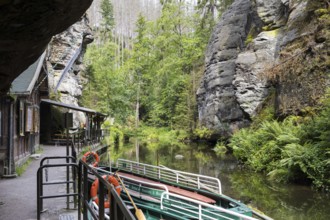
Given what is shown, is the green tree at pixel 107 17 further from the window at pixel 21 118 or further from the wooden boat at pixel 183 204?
the wooden boat at pixel 183 204

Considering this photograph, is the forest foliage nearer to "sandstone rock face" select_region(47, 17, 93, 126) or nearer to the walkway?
"sandstone rock face" select_region(47, 17, 93, 126)

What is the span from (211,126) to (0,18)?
89.8 feet

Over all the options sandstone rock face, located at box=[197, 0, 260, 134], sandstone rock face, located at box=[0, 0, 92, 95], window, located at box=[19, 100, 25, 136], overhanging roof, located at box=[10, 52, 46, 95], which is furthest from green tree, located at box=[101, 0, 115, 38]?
sandstone rock face, located at box=[0, 0, 92, 95]

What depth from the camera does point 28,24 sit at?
404 centimetres

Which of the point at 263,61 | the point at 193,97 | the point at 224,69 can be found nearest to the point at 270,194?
the point at 263,61

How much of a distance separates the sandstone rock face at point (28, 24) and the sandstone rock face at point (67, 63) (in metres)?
23.8

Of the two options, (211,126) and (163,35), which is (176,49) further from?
(211,126)

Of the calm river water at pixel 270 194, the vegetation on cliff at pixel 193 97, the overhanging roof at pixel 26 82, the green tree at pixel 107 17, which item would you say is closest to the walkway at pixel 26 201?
the overhanging roof at pixel 26 82

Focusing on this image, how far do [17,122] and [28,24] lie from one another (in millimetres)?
11344

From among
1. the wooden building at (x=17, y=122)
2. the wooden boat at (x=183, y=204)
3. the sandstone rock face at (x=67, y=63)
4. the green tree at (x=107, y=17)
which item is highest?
the green tree at (x=107, y=17)

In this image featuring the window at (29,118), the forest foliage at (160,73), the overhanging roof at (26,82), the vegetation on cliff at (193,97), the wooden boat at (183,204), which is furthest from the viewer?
the forest foliage at (160,73)

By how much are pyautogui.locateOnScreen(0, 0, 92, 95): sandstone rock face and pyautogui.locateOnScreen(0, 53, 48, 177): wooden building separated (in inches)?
267

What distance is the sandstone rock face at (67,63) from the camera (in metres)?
29.4

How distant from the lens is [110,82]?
129 feet
